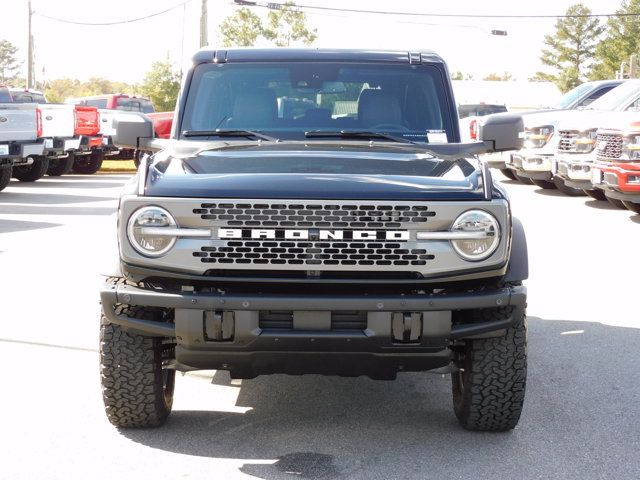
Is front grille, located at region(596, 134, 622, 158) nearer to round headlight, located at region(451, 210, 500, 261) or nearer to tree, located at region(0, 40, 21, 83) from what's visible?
round headlight, located at region(451, 210, 500, 261)

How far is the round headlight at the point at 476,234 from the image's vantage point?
180 inches

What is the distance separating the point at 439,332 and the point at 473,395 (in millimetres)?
569

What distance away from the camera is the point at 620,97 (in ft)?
59.5

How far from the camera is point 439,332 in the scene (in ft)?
14.9

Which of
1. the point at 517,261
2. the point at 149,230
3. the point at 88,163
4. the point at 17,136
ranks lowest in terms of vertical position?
the point at 88,163

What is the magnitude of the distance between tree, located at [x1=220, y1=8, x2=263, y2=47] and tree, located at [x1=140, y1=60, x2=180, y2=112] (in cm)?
468

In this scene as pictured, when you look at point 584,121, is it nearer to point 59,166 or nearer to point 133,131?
point 133,131

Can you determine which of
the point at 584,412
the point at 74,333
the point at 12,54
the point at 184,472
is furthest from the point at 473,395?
the point at 12,54

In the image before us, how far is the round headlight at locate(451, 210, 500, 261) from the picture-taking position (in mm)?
4566

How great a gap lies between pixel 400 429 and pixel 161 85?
209 feet

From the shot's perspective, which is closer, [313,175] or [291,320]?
[291,320]

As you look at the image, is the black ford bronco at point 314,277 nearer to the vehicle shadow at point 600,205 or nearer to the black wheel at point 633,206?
the black wheel at point 633,206

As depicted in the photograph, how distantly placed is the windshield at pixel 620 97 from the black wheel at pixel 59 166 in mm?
12270

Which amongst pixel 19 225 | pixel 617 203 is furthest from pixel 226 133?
pixel 617 203
